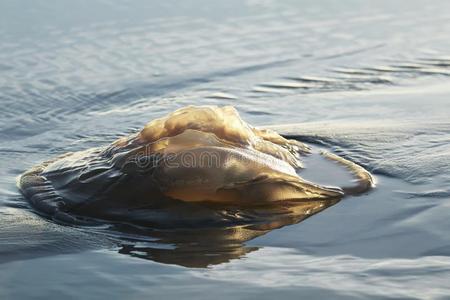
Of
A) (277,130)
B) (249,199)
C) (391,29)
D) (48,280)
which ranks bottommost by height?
(48,280)

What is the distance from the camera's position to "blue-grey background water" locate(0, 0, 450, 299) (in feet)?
9.37

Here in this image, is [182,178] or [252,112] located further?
[252,112]

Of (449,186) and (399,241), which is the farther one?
(449,186)

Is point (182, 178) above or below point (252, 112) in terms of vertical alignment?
below

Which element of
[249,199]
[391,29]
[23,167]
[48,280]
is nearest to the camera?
[48,280]

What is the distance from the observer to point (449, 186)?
11.9 feet

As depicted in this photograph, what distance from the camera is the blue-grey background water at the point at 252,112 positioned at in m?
2.86

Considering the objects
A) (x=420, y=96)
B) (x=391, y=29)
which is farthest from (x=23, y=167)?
(x=391, y=29)

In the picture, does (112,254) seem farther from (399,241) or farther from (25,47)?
(25,47)

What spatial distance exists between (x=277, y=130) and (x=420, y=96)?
1032mm

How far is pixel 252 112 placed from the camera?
5105mm

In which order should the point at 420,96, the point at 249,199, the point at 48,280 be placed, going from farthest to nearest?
the point at 420,96 → the point at 249,199 → the point at 48,280

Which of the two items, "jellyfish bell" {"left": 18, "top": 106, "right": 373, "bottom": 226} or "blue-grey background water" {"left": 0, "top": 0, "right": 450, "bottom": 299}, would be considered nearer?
"blue-grey background water" {"left": 0, "top": 0, "right": 450, "bottom": 299}

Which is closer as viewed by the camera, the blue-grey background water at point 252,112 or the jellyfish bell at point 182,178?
the blue-grey background water at point 252,112
